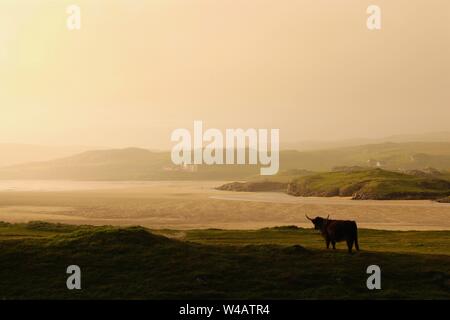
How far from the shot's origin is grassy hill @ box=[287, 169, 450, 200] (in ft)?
448

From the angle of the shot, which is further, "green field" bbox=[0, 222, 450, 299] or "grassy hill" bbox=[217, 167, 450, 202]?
"grassy hill" bbox=[217, 167, 450, 202]

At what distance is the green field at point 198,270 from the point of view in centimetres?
3006

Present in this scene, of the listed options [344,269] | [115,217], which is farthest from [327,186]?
[344,269]

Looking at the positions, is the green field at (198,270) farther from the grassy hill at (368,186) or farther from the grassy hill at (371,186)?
the grassy hill at (371,186)

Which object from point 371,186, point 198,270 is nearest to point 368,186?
point 371,186

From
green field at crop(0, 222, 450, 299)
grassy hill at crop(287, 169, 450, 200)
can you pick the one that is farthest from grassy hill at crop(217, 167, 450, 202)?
green field at crop(0, 222, 450, 299)

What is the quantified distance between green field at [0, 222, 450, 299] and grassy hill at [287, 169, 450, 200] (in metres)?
99.8

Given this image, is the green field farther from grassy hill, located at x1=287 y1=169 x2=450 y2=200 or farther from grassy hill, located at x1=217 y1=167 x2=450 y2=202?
grassy hill, located at x1=287 y1=169 x2=450 y2=200

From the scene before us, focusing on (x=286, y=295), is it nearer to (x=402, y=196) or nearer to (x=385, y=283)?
(x=385, y=283)

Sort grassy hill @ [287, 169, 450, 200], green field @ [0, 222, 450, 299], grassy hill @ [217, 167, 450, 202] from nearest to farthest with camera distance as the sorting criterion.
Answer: green field @ [0, 222, 450, 299] < grassy hill @ [217, 167, 450, 202] < grassy hill @ [287, 169, 450, 200]

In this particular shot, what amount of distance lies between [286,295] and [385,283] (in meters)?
6.25

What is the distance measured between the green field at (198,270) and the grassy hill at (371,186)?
99756mm

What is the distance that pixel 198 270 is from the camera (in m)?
33.2

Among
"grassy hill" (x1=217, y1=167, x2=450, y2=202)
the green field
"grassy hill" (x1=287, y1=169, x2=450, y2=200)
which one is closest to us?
the green field
